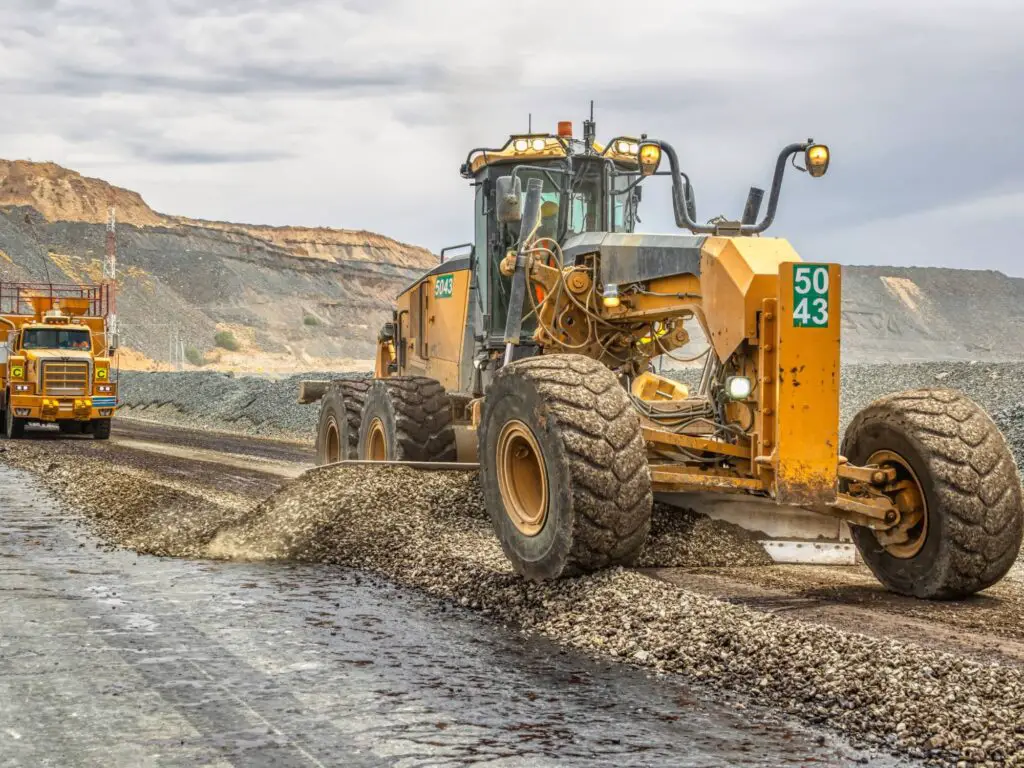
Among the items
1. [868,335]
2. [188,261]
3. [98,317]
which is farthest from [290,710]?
[188,261]

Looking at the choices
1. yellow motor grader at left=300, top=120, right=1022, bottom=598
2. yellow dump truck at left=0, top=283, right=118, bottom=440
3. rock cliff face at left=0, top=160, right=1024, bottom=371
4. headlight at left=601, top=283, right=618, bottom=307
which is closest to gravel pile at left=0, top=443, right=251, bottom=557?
yellow motor grader at left=300, top=120, right=1022, bottom=598

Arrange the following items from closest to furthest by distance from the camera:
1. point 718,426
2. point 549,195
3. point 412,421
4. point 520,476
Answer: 1. point 718,426
2. point 520,476
3. point 549,195
4. point 412,421

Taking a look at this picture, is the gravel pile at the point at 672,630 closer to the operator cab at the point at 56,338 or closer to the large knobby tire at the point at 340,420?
the large knobby tire at the point at 340,420

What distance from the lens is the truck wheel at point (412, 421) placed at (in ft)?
37.7

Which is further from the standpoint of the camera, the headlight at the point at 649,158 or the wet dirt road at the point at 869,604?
the headlight at the point at 649,158

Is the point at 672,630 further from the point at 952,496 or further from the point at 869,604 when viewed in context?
the point at 952,496

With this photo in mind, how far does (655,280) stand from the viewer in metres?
8.68

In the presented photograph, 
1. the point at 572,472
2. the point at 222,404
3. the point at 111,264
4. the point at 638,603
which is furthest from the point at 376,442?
the point at 111,264

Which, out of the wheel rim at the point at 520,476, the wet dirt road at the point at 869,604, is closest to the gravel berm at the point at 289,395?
the wet dirt road at the point at 869,604

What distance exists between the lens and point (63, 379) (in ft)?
84.0

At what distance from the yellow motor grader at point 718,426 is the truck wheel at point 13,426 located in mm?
18340

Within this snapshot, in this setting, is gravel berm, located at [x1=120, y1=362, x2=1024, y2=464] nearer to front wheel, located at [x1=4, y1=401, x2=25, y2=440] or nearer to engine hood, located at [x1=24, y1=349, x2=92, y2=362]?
engine hood, located at [x1=24, y1=349, x2=92, y2=362]

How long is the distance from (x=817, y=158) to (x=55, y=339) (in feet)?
70.0

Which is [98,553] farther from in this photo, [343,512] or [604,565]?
[604,565]
